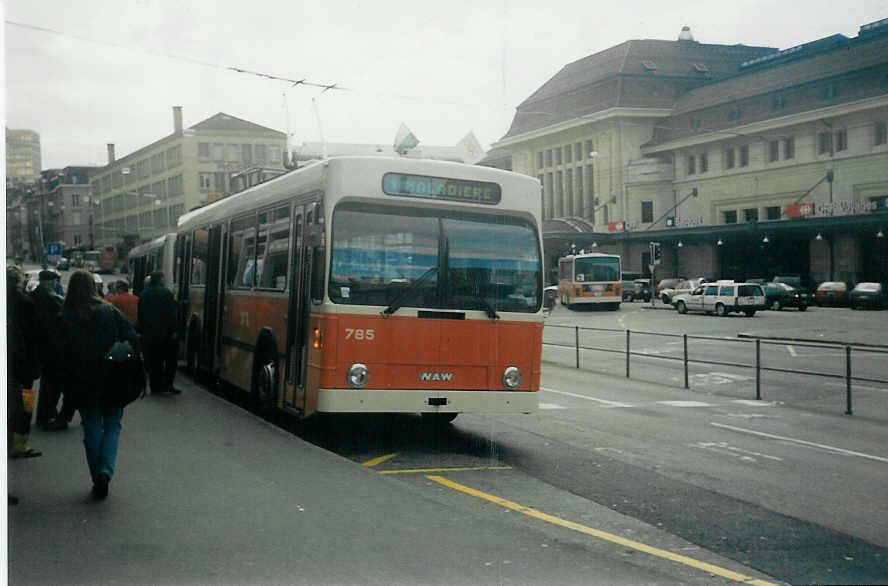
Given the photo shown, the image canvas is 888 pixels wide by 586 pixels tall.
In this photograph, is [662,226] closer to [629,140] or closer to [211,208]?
[629,140]

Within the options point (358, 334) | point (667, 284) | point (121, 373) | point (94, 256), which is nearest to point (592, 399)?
point (358, 334)

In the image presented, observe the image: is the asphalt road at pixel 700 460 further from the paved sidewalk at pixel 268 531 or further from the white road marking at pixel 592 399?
the paved sidewalk at pixel 268 531

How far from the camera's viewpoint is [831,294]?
38.0 meters

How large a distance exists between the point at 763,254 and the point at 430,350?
34.6 meters

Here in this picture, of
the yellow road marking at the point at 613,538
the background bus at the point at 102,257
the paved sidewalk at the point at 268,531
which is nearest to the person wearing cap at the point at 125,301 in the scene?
the background bus at the point at 102,257

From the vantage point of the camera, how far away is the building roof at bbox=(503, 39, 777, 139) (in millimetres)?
10852

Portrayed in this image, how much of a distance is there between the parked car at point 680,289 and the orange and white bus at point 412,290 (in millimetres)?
38767

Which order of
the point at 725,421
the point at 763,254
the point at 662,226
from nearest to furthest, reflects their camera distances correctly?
the point at 725,421 < the point at 662,226 < the point at 763,254

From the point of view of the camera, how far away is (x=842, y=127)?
28203 mm

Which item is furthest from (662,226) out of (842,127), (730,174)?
(842,127)

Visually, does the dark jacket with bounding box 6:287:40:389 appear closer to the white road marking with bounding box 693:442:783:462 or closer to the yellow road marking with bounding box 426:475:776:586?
the yellow road marking with bounding box 426:475:776:586

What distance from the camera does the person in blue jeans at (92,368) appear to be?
6.36m

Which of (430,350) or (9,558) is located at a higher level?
(430,350)

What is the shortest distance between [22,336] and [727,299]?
35240mm
